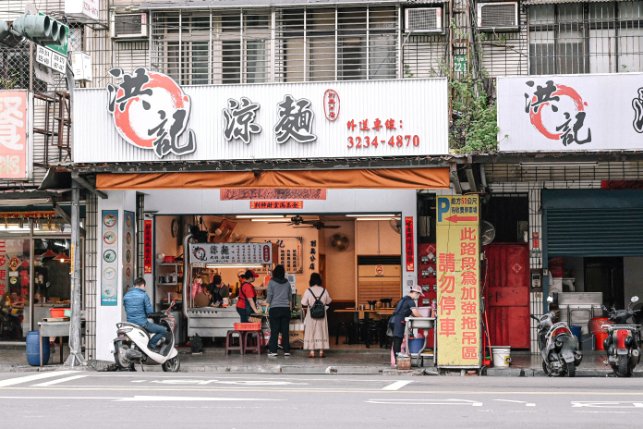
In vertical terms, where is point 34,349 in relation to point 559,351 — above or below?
below

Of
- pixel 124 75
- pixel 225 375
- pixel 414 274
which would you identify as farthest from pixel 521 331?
pixel 124 75

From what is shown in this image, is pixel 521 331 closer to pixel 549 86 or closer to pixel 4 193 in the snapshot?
pixel 549 86

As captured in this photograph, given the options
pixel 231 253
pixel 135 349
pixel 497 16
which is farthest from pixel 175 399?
pixel 497 16

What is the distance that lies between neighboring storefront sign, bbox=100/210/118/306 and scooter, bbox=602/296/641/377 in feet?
30.3

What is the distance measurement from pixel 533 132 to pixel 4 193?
34.7 ft

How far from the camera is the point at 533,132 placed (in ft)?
53.4

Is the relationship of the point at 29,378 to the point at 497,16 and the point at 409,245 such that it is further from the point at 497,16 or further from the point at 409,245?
the point at 497,16

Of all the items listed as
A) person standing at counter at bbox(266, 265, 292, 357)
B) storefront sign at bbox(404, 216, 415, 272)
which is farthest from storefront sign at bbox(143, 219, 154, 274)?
storefront sign at bbox(404, 216, 415, 272)

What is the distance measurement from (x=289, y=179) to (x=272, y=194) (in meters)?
2.36

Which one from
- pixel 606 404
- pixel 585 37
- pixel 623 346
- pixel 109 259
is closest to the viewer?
pixel 606 404

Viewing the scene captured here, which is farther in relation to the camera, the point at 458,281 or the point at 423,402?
the point at 458,281

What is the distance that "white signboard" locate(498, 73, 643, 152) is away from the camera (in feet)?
53.0

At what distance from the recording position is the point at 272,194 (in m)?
19.5

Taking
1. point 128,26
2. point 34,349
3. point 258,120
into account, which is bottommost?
point 34,349
